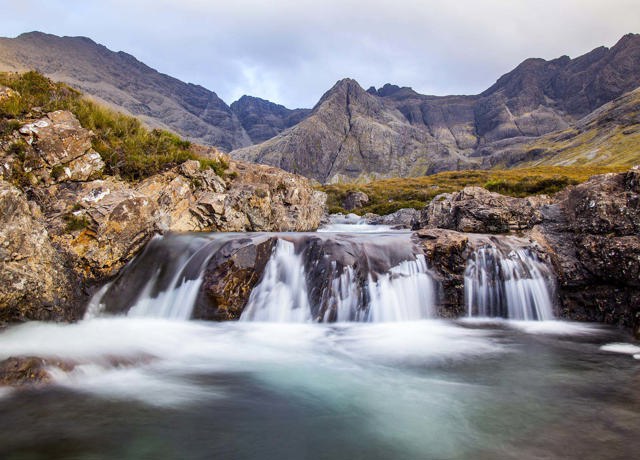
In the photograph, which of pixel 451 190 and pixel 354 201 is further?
pixel 354 201

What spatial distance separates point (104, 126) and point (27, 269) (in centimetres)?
1035

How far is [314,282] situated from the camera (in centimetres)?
1242

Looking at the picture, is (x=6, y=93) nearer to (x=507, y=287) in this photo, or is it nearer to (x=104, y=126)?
(x=104, y=126)

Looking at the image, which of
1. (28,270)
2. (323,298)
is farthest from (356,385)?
(28,270)

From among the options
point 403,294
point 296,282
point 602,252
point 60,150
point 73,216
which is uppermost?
point 60,150

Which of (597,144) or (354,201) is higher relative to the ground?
(597,144)

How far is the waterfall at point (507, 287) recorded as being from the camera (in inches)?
492

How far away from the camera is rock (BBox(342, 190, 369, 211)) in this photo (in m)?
61.6

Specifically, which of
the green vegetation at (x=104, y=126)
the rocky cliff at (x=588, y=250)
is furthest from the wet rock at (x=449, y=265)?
the green vegetation at (x=104, y=126)

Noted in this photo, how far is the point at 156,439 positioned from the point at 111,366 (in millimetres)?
3120

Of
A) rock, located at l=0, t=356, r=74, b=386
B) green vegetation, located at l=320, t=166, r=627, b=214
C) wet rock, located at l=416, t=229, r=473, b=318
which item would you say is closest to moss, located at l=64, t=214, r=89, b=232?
rock, located at l=0, t=356, r=74, b=386

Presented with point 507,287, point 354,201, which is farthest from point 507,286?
point 354,201

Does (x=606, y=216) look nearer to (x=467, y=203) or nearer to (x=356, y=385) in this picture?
(x=467, y=203)

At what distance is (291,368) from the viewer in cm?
843
